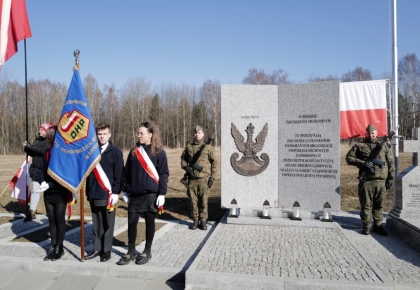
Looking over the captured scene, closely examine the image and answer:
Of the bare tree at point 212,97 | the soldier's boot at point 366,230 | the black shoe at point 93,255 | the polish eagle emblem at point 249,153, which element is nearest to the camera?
the black shoe at point 93,255

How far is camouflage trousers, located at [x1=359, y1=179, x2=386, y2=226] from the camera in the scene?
20.1 feet

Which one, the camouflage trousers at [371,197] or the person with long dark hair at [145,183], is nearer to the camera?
the person with long dark hair at [145,183]

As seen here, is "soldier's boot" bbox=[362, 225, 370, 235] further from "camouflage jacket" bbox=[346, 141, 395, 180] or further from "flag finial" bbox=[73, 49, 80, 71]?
"flag finial" bbox=[73, 49, 80, 71]

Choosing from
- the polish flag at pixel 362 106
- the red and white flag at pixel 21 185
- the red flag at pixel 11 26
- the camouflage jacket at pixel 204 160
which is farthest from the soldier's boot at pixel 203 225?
the red flag at pixel 11 26

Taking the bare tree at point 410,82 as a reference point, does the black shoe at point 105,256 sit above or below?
below

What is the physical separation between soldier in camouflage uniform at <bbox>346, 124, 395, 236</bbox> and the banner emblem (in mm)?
4776

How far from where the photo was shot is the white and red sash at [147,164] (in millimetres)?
4450

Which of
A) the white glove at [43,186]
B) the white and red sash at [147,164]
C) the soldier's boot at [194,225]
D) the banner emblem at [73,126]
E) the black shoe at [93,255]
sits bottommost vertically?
the soldier's boot at [194,225]

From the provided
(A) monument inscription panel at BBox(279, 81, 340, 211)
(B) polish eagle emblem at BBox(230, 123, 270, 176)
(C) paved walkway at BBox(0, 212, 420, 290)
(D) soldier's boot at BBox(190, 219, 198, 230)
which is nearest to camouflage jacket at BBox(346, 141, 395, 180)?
(A) monument inscription panel at BBox(279, 81, 340, 211)

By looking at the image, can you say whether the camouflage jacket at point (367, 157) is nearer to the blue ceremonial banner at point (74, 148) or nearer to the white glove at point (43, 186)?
the blue ceremonial banner at point (74, 148)

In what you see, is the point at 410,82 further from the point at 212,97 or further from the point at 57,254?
the point at 57,254

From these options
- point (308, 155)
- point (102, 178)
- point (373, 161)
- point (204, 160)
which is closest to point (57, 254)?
point (102, 178)

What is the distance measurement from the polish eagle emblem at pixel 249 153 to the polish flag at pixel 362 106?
285cm

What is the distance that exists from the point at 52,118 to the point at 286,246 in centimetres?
4547
